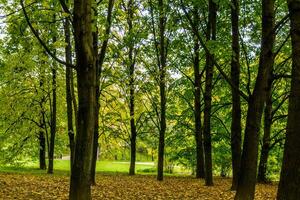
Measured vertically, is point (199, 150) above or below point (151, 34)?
below

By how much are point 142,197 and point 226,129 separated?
1655 cm

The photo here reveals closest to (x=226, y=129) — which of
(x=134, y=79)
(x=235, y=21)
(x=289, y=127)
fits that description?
(x=134, y=79)

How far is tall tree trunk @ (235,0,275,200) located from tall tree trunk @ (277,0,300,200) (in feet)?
13.6

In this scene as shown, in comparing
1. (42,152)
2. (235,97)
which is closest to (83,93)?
(235,97)

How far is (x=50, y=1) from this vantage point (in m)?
8.66

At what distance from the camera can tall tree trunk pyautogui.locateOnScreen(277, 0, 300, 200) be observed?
17.2 ft

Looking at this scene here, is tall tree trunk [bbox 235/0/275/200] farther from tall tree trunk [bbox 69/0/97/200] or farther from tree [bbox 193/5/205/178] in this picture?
tree [bbox 193/5/205/178]

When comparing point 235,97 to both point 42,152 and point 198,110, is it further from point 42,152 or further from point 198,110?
point 42,152

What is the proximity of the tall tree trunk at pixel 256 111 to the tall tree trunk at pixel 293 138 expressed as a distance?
415 centimetres

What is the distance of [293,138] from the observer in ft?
17.6

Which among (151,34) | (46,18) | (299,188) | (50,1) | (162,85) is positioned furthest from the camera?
(151,34)

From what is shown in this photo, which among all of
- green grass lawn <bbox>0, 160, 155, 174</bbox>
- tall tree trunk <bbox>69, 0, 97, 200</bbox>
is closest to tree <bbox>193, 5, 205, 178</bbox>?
green grass lawn <bbox>0, 160, 155, 174</bbox>

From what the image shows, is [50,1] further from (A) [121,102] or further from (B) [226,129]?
(A) [121,102]

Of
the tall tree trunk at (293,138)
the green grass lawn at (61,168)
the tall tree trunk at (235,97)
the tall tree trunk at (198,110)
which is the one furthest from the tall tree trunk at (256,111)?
the green grass lawn at (61,168)
